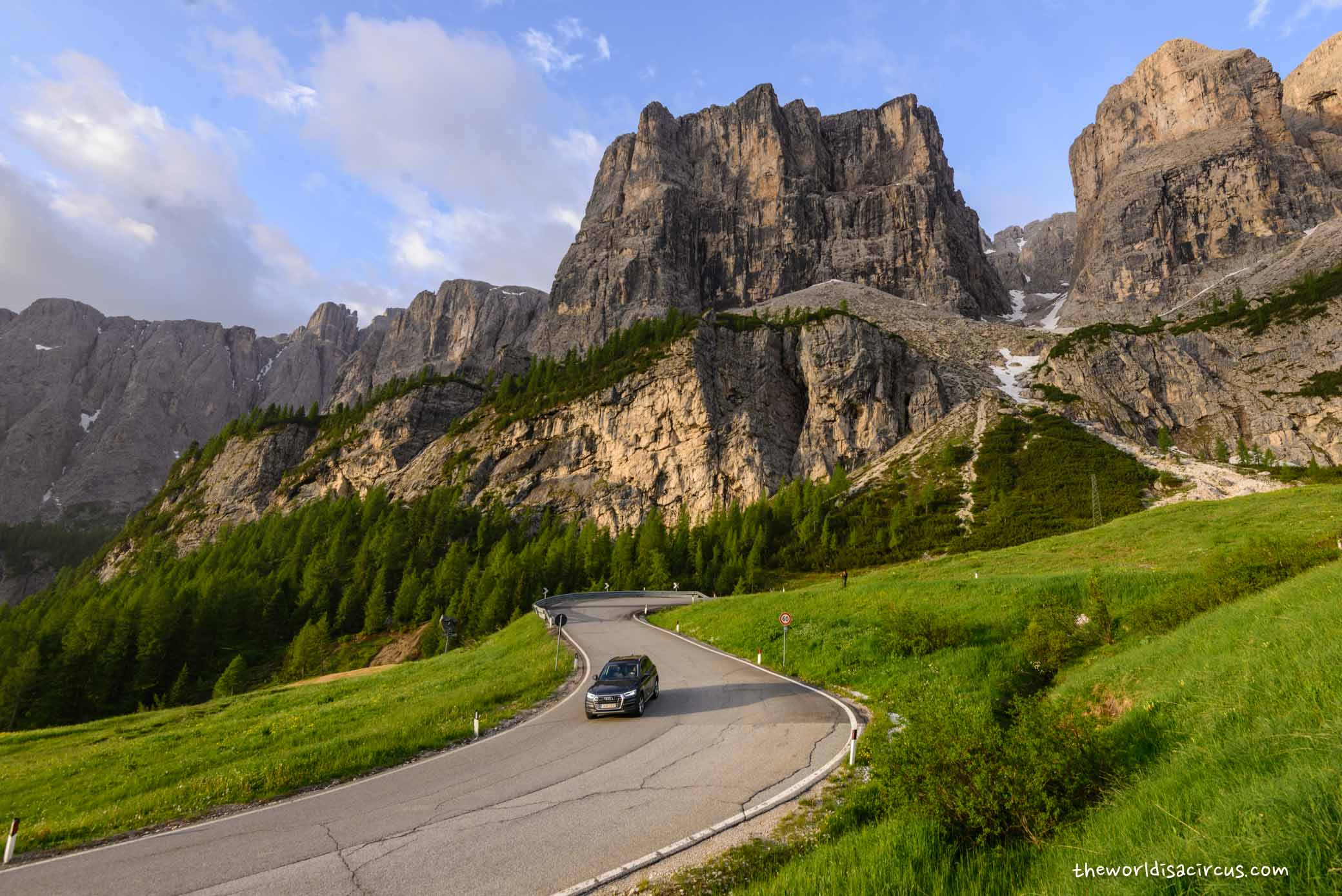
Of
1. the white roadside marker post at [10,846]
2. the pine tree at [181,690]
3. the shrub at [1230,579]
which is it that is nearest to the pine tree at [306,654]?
the pine tree at [181,690]

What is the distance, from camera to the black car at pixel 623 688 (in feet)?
54.7

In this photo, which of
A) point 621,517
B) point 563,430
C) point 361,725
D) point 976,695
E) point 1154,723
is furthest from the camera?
point 563,430

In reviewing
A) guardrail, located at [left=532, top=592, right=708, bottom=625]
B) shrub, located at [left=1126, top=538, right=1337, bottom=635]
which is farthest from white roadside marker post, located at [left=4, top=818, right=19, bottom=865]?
guardrail, located at [left=532, top=592, right=708, bottom=625]

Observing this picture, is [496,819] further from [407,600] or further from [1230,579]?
[407,600]

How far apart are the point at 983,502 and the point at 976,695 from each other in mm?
74547

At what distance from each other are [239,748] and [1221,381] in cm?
16301

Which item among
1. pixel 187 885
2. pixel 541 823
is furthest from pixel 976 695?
pixel 187 885

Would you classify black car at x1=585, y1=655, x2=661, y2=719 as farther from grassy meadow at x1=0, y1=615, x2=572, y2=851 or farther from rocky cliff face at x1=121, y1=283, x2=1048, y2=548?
rocky cliff face at x1=121, y1=283, x2=1048, y2=548

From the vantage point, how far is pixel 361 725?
1694cm

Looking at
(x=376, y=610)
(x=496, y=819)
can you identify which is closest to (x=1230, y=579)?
(x=496, y=819)

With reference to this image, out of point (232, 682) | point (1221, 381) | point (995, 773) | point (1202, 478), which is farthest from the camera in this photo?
point (1221, 381)

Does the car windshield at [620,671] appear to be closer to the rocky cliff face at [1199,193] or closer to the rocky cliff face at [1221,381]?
the rocky cliff face at [1221,381]

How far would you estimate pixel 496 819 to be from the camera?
987cm

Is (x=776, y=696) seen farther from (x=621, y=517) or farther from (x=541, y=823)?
(x=621, y=517)
